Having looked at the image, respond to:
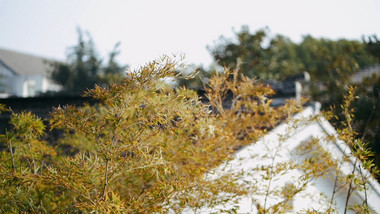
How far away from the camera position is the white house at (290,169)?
3.96 meters

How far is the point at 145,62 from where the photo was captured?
2.55m

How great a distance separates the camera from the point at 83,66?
25719 mm

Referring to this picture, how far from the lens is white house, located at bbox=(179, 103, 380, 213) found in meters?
3.96

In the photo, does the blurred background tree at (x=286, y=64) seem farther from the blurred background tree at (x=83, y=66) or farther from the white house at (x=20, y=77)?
the white house at (x=20, y=77)

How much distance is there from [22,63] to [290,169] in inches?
1246

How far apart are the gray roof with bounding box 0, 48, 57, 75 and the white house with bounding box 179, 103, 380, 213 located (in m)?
26.7

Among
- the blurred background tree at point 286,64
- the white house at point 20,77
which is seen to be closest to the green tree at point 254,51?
the blurred background tree at point 286,64

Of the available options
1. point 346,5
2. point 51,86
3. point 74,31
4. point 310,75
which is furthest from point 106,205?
point 51,86

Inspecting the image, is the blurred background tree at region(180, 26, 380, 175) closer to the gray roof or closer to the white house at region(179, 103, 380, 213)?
the white house at region(179, 103, 380, 213)

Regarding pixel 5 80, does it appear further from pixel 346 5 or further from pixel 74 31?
pixel 346 5

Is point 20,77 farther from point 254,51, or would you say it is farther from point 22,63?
point 254,51

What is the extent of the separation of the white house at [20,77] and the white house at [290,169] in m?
24.9

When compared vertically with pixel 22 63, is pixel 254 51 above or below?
below

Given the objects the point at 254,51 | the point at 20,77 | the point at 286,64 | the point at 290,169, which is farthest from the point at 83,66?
the point at 290,169
